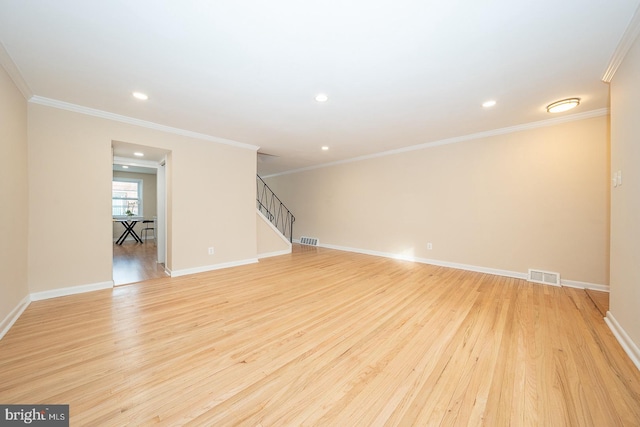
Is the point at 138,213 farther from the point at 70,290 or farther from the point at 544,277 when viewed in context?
the point at 544,277

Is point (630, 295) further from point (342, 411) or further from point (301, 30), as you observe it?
point (301, 30)

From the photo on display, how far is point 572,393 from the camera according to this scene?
1412mm

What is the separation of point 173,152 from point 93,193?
4.00 feet

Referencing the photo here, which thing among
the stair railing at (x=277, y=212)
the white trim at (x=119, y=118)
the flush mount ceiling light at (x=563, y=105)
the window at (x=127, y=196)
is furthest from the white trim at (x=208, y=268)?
the window at (x=127, y=196)

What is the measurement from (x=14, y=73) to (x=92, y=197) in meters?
1.48

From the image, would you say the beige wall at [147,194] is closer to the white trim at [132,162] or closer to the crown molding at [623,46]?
the white trim at [132,162]

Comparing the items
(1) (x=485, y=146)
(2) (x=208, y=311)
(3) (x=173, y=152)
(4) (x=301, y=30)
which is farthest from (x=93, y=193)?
(1) (x=485, y=146)

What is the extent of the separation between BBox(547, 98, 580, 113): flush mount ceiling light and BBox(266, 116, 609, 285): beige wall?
61 centimetres

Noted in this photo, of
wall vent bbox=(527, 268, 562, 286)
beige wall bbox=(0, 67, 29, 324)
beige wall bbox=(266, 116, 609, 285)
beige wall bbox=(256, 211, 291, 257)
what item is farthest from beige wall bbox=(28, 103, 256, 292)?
wall vent bbox=(527, 268, 562, 286)

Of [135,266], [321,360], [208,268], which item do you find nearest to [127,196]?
[135,266]

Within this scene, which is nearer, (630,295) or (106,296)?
(630,295)

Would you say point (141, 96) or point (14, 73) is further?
point (141, 96)

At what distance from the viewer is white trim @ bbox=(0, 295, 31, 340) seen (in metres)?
2.06

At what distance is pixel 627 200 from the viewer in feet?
6.19
